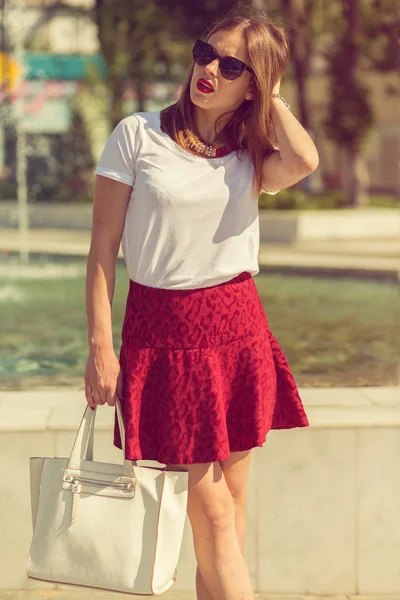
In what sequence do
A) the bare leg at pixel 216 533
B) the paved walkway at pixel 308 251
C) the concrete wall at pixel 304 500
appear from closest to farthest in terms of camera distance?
the bare leg at pixel 216 533, the concrete wall at pixel 304 500, the paved walkway at pixel 308 251

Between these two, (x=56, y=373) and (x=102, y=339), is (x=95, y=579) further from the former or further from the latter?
(x=56, y=373)

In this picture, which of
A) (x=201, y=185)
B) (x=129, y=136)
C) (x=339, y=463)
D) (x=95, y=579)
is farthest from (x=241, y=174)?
(x=339, y=463)

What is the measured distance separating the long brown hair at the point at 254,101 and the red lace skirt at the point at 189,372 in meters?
0.38

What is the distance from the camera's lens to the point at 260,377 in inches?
108

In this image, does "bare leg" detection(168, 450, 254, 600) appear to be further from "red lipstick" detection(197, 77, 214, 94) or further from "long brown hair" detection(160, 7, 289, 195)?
"red lipstick" detection(197, 77, 214, 94)

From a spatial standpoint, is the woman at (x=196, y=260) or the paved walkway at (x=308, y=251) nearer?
the woman at (x=196, y=260)

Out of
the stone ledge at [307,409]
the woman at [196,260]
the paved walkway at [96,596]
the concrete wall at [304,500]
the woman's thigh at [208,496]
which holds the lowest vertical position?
the paved walkway at [96,596]

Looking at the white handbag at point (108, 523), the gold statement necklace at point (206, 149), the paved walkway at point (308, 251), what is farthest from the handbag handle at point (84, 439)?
the paved walkway at point (308, 251)

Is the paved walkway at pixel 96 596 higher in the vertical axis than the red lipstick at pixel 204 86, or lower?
lower

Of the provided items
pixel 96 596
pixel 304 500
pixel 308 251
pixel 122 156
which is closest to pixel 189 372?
pixel 122 156

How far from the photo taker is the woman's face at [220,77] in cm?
267

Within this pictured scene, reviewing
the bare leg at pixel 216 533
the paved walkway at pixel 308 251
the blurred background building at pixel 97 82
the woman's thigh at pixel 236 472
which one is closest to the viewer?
the bare leg at pixel 216 533

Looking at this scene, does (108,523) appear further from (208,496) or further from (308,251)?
(308,251)

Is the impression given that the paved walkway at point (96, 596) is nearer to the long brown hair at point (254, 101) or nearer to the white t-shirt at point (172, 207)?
the white t-shirt at point (172, 207)
